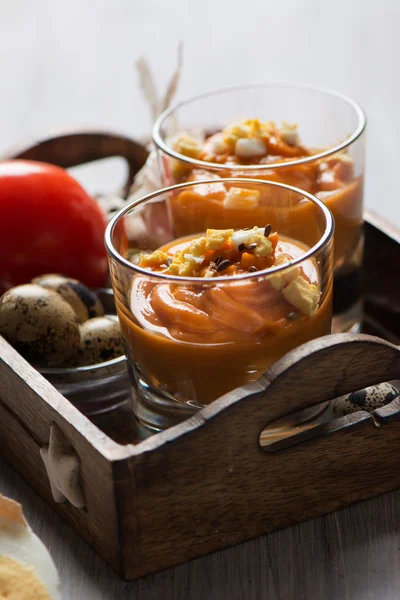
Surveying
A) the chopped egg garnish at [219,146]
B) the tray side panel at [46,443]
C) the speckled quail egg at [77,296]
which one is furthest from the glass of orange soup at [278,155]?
the tray side panel at [46,443]

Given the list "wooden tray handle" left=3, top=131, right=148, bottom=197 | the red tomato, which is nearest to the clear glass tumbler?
the red tomato

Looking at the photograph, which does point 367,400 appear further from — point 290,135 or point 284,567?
point 290,135

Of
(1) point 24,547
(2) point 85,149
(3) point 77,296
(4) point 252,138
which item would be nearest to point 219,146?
(4) point 252,138

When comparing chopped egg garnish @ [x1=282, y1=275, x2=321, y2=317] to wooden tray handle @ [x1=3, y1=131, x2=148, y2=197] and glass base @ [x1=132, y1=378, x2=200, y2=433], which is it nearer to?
glass base @ [x1=132, y1=378, x2=200, y2=433]

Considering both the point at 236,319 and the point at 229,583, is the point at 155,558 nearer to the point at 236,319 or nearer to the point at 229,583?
the point at 229,583

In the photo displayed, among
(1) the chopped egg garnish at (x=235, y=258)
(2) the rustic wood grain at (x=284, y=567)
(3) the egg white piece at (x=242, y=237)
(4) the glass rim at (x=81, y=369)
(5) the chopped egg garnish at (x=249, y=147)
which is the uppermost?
(3) the egg white piece at (x=242, y=237)

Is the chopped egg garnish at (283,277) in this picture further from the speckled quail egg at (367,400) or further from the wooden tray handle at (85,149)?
the wooden tray handle at (85,149)
